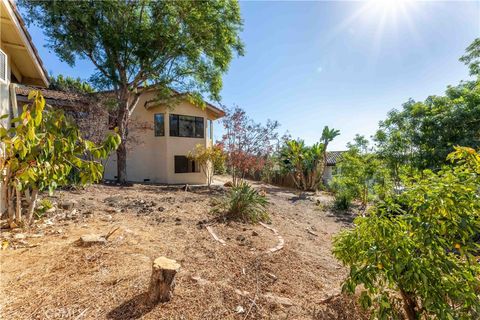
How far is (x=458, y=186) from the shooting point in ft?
7.02

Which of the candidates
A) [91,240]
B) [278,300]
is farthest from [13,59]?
[278,300]

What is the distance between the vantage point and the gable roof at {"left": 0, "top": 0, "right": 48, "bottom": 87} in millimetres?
5301

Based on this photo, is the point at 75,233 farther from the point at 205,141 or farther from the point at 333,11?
the point at 205,141

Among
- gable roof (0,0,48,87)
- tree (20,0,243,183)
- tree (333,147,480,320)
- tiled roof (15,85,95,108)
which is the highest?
tree (20,0,243,183)

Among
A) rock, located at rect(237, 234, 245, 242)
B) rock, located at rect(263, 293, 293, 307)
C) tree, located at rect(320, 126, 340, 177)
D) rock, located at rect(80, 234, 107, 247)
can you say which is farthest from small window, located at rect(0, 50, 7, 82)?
tree, located at rect(320, 126, 340, 177)

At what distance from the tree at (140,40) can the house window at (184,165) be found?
13.6 ft

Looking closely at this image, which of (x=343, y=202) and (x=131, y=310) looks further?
(x=343, y=202)

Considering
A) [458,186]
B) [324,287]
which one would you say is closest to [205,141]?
[324,287]

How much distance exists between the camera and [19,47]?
6.34 m

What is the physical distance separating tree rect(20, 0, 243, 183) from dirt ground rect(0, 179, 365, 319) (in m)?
10.4

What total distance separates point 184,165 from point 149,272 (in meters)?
15.2

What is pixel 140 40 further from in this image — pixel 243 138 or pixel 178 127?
pixel 243 138

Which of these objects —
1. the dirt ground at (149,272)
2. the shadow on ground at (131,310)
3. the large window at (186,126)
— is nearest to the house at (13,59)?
the dirt ground at (149,272)

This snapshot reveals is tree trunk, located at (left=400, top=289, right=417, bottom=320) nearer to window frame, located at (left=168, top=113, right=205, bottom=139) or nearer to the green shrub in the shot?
the green shrub
